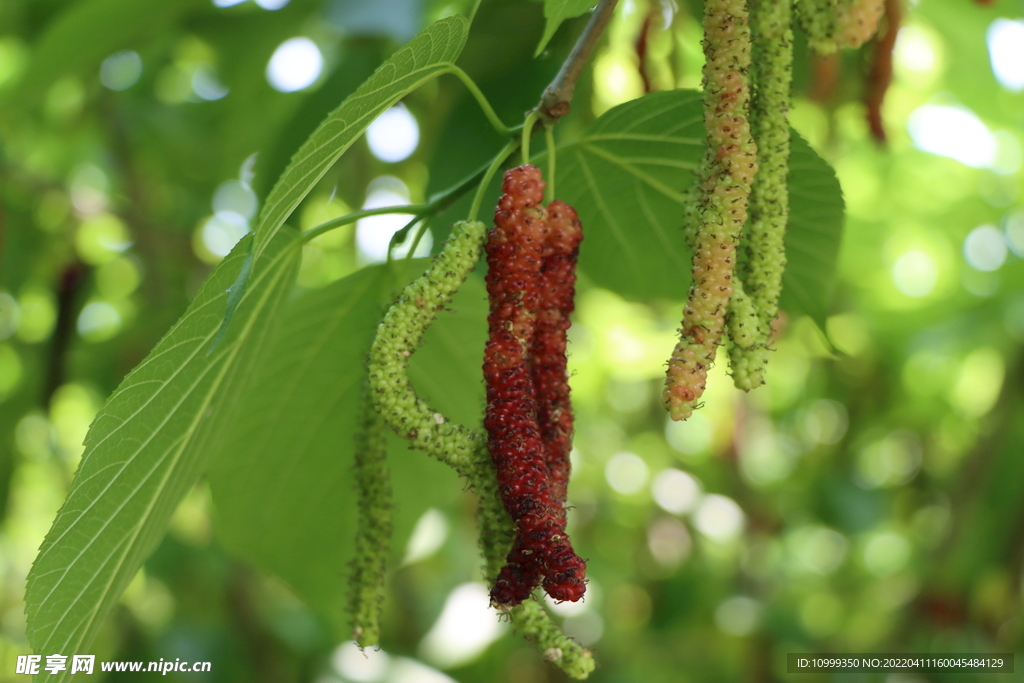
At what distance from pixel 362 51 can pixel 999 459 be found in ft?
6.20

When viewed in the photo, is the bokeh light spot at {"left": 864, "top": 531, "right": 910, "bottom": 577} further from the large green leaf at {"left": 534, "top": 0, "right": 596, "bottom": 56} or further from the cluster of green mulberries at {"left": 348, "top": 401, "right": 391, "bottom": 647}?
the large green leaf at {"left": 534, "top": 0, "right": 596, "bottom": 56}

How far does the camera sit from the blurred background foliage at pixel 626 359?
1591 millimetres

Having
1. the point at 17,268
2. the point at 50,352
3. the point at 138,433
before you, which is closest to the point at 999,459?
the point at 138,433

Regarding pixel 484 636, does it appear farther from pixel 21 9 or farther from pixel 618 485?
pixel 21 9

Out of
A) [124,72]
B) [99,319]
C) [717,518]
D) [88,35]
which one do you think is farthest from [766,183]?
[99,319]

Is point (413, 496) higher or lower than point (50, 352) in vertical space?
lower

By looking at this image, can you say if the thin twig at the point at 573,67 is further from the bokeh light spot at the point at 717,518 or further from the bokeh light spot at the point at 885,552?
the bokeh light spot at the point at 885,552

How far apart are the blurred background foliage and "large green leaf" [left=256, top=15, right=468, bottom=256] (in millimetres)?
564

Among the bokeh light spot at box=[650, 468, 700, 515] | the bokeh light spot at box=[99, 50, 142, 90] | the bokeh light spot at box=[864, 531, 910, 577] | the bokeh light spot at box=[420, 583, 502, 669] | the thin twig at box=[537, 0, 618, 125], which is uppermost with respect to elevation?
the bokeh light spot at box=[99, 50, 142, 90]

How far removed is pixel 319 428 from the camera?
104cm

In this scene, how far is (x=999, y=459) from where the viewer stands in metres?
2.19

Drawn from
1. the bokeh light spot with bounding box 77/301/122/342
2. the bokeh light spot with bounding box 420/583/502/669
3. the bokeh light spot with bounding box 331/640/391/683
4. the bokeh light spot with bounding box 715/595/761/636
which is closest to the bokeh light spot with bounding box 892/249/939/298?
the bokeh light spot with bounding box 715/595/761/636

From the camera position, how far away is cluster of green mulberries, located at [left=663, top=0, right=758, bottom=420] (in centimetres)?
57

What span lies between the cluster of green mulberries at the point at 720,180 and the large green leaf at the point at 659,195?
0.54 ft
